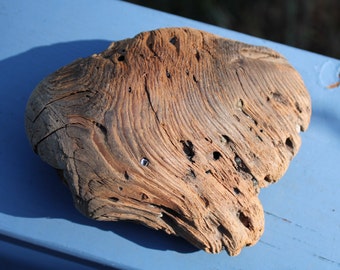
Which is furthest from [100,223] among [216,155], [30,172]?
[216,155]

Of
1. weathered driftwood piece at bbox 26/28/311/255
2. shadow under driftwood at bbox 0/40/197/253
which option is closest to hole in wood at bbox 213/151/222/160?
weathered driftwood piece at bbox 26/28/311/255

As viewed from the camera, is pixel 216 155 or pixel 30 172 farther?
pixel 30 172

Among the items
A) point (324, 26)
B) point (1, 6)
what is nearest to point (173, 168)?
point (1, 6)

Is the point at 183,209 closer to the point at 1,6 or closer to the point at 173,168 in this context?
the point at 173,168

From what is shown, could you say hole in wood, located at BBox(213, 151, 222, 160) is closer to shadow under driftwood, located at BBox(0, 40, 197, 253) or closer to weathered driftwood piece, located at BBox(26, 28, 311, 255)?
weathered driftwood piece, located at BBox(26, 28, 311, 255)

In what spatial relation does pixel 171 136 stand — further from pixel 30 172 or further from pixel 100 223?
pixel 30 172

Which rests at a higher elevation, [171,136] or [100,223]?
[171,136]
